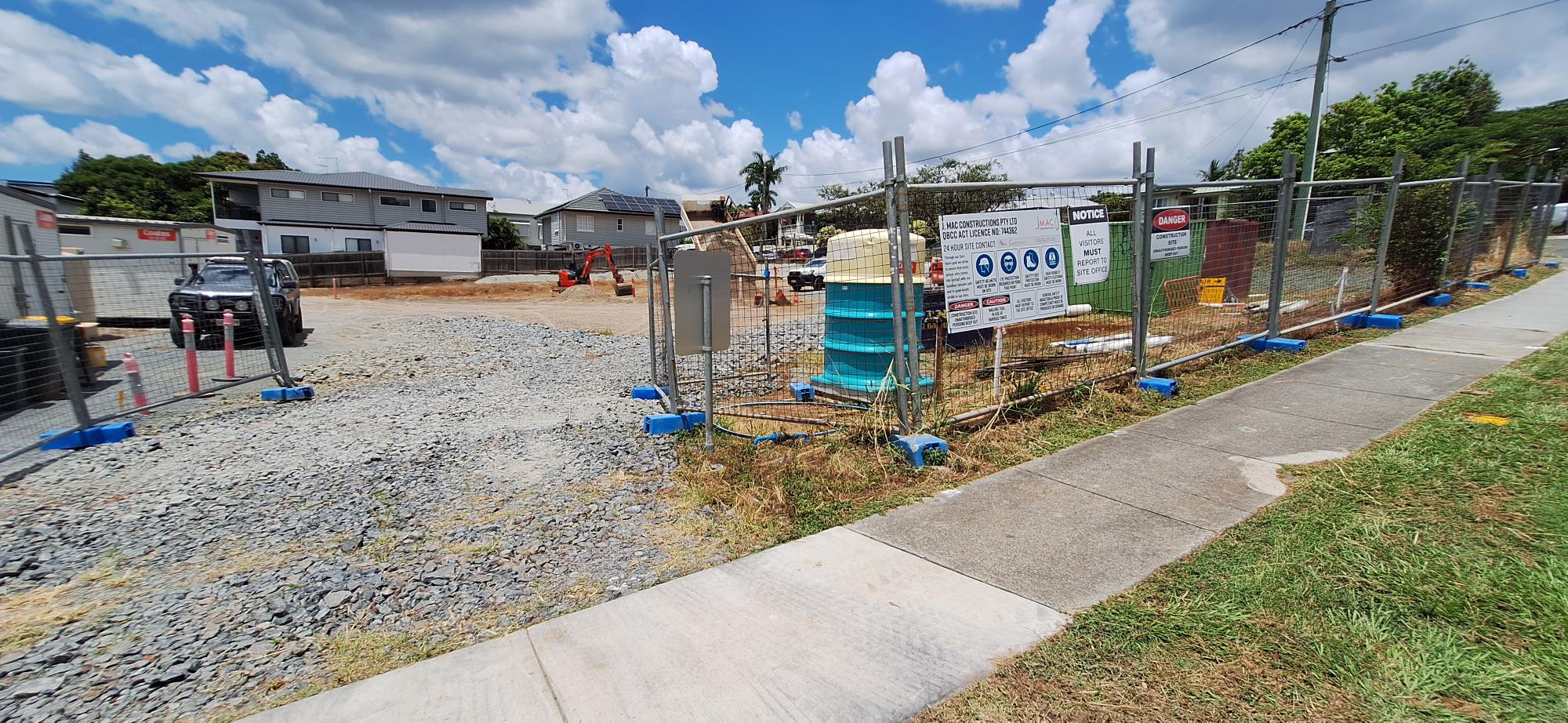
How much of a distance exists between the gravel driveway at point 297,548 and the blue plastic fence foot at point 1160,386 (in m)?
4.54

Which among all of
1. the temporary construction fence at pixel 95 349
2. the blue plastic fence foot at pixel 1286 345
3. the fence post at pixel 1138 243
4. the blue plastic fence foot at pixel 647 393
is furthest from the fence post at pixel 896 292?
the temporary construction fence at pixel 95 349

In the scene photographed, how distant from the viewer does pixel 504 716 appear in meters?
2.47

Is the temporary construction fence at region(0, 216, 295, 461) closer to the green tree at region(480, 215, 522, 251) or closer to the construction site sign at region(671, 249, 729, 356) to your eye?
the construction site sign at region(671, 249, 729, 356)

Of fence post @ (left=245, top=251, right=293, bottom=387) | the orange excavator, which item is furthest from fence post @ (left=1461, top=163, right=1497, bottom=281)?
the orange excavator

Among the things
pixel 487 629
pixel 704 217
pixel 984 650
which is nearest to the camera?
pixel 984 650

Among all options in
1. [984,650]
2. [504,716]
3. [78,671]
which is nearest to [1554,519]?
[984,650]

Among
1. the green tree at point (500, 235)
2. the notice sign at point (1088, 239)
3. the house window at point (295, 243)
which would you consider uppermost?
the green tree at point (500, 235)

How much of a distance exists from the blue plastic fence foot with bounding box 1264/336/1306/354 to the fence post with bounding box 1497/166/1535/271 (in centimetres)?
934

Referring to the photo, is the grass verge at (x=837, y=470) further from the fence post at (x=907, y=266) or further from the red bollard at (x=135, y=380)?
the red bollard at (x=135, y=380)

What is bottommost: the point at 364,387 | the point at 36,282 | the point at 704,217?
the point at 364,387

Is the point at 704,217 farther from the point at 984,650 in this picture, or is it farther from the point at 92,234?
the point at 984,650

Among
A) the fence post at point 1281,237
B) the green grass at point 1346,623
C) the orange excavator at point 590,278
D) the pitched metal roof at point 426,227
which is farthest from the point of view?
the pitched metal roof at point 426,227

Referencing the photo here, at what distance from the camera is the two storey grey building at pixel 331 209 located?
4116cm

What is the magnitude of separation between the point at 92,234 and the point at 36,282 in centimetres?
1748
